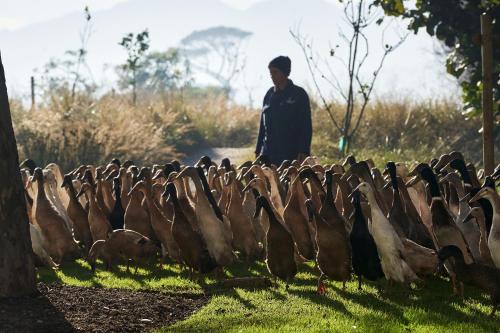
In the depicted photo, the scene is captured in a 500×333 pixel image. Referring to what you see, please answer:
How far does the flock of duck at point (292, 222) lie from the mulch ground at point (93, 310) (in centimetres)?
130

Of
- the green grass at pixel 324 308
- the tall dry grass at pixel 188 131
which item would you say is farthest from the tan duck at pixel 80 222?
the tall dry grass at pixel 188 131

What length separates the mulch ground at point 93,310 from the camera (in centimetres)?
805

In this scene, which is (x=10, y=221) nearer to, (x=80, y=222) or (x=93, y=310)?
(x=93, y=310)

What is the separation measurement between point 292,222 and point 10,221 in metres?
3.71

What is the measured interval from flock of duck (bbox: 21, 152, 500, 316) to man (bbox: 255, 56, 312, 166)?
92 centimetres

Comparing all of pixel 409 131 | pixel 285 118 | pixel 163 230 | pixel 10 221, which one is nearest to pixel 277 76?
pixel 285 118

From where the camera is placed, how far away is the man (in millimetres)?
14998

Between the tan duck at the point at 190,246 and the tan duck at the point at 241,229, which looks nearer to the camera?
the tan duck at the point at 190,246

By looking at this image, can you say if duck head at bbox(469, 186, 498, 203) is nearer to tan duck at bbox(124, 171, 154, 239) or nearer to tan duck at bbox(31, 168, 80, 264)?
tan duck at bbox(124, 171, 154, 239)

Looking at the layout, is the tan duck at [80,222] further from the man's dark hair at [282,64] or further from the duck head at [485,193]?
the duck head at [485,193]

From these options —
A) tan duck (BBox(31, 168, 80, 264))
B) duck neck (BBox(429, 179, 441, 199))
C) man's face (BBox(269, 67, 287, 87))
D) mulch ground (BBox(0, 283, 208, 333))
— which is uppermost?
man's face (BBox(269, 67, 287, 87))

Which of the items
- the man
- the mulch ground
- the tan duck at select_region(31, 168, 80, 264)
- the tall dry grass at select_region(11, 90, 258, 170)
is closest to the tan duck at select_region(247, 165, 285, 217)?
the man

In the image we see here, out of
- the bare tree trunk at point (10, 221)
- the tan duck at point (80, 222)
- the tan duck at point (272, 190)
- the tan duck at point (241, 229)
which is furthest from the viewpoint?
the tan duck at point (80, 222)

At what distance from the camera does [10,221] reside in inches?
341
